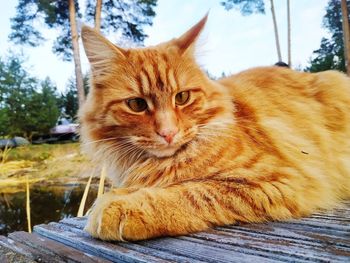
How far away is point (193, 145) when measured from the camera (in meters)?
1.60

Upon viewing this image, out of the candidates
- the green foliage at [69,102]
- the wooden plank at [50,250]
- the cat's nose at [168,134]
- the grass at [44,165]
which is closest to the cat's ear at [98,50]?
the cat's nose at [168,134]

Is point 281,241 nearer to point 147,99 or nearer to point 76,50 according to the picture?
point 147,99

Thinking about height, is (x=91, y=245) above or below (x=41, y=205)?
above

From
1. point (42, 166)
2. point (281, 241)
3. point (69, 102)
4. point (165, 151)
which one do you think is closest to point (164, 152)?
point (165, 151)

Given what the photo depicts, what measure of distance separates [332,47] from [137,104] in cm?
1533

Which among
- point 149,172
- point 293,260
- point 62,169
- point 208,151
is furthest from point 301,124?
point 62,169

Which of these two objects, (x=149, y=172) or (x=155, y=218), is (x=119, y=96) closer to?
(x=149, y=172)

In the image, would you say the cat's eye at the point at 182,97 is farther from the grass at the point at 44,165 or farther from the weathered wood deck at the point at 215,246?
the grass at the point at 44,165

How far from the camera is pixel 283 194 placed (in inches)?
55.4

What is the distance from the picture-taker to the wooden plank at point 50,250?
1.08 m

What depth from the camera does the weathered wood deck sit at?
998 mm

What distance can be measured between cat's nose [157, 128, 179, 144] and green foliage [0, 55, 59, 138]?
1432 centimetres

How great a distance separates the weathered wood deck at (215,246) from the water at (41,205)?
14.9 ft

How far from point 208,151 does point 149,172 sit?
30cm
